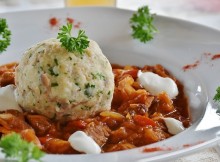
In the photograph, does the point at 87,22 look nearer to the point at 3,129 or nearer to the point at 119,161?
the point at 3,129

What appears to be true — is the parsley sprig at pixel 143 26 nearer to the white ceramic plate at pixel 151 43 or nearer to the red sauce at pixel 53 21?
the white ceramic plate at pixel 151 43

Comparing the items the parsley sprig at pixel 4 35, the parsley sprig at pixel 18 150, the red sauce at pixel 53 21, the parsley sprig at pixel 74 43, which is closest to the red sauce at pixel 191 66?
the parsley sprig at pixel 74 43

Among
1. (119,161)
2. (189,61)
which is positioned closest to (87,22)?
(189,61)

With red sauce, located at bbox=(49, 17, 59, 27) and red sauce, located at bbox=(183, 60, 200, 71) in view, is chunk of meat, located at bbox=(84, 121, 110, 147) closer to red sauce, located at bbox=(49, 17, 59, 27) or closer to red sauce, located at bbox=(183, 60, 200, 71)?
red sauce, located at bbox=(183, 60, 200, 71)

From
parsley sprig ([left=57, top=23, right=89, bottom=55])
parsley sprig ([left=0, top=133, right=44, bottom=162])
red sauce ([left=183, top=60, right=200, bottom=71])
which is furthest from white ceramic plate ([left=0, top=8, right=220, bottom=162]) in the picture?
parsley sprig ([left=0, top=133, right=44, bottom=162])

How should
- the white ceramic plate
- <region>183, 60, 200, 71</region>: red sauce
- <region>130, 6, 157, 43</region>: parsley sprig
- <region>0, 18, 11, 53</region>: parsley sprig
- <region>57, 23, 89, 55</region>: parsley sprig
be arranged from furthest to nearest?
1. <region>130, 6, 157, 43</region>: parsley sprig
2. <region>0, 18, 11, 53</region>: parsley sprig
3. <region>183, 60, 200, 71</region>: red sauce
4. the white ceramic plate
5. <region>57, 23, 89, 55</region>: parsley sprig

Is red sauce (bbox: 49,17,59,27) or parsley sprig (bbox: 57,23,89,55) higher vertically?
parsley sprig (bbox: 57,23,89,55)
